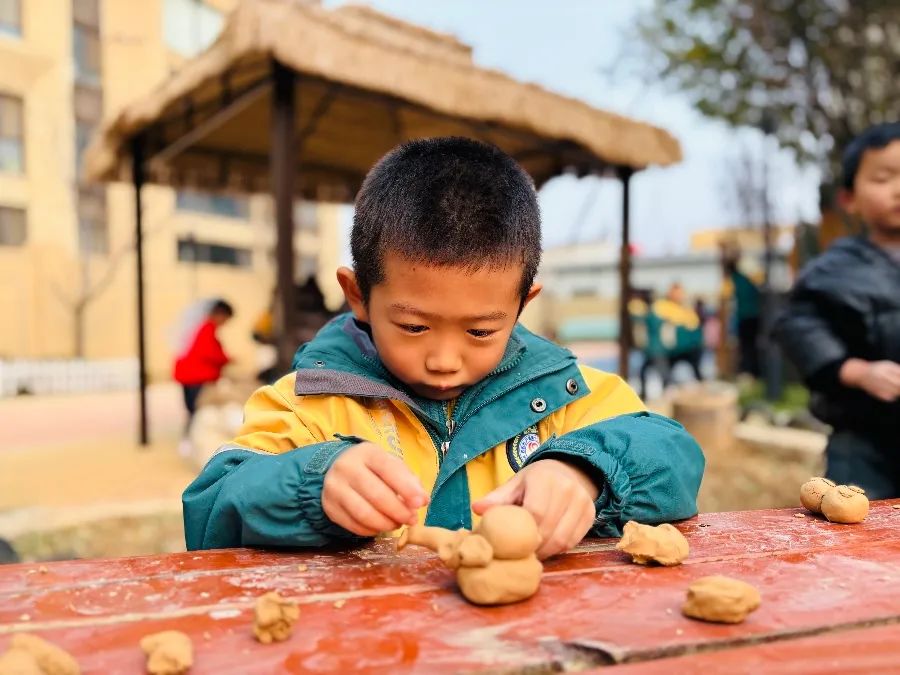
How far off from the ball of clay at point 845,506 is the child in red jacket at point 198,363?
5769 mm

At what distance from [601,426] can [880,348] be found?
1.38 meters

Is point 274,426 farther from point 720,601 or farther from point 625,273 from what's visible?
point 625,273

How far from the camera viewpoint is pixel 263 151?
685 centimetres

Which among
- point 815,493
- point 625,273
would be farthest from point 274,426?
point 625,273

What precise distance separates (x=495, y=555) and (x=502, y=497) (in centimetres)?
20

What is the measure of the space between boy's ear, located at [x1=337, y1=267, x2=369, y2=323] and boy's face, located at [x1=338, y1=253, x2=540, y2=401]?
97 mm

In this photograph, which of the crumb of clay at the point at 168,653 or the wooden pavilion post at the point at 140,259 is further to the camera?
the wooden pavilion post at the point at 140,259

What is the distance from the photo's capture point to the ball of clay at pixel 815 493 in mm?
1271

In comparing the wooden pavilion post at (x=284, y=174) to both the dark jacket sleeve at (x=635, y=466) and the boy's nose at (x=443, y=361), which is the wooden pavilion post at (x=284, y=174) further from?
the dark jacket sleeve at (x=635, y=466)

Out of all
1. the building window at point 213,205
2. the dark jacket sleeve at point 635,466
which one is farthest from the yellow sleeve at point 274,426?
the building window at point 213,205

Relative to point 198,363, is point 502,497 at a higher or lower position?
higher

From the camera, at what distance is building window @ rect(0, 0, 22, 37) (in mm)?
10352

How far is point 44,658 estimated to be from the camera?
64cm

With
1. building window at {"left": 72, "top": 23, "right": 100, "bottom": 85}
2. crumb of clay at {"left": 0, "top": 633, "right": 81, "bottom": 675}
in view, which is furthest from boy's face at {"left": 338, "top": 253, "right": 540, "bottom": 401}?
building window at {"left": 72, "top": 23, "right": 100, "bottom": 85}
